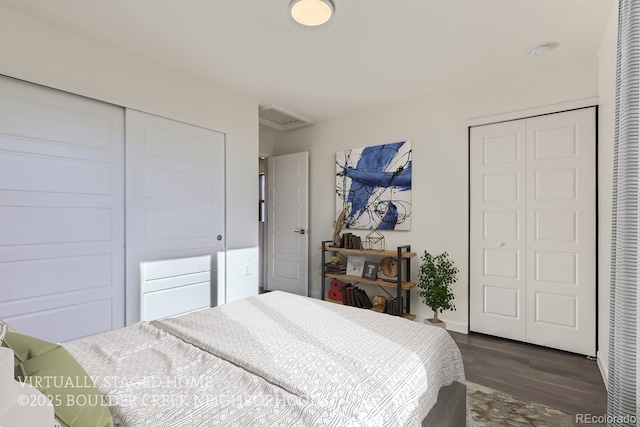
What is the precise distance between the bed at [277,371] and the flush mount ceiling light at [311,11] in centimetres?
186

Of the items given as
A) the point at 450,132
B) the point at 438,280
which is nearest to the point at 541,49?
the point at 450,132

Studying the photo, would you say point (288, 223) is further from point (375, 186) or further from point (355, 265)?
point (375, 186)

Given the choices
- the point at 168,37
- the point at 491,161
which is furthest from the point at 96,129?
the point at 491,161

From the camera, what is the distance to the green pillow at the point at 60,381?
2.24 ft

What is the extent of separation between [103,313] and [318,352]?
2.20 meters

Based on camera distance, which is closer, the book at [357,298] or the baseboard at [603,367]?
the baseboard at [603,367]

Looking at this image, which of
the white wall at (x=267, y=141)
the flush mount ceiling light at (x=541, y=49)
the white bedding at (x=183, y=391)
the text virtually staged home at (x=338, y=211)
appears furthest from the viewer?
the white wall at (x=267, y=141)

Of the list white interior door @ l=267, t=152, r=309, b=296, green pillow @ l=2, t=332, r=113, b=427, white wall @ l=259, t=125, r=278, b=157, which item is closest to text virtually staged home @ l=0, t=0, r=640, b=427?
green pillow @ l=2, t=332, r=113, b=427

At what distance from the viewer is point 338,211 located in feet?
13.3

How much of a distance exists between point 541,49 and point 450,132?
1.02m

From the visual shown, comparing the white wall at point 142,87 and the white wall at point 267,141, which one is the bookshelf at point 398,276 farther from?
the white wall at point 267,141

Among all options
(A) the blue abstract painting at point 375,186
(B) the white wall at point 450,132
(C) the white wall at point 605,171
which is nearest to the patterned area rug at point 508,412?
(C) the white wall at point 605,171

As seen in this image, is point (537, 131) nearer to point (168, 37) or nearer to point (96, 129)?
point (168, 37)

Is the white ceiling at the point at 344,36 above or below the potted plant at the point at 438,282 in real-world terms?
above
